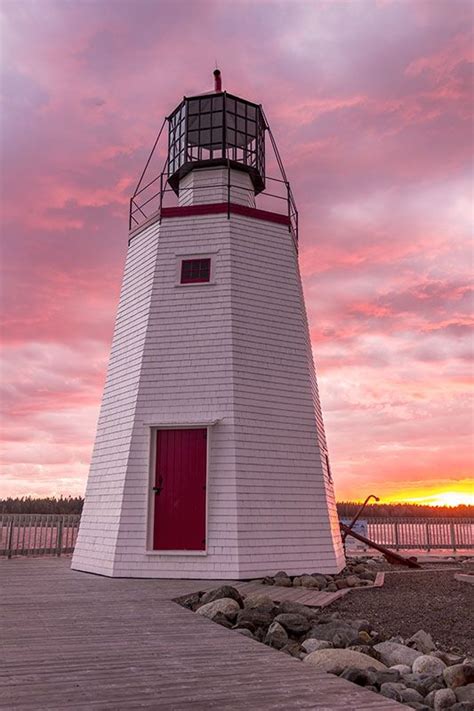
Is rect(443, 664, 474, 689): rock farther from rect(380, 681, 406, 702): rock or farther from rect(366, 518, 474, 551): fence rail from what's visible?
rect(366, 518, 474, 551): fence rail

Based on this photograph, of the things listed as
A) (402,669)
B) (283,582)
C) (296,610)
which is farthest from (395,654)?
(283,582)

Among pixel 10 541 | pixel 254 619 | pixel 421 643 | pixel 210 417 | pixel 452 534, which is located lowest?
pixel 421 643

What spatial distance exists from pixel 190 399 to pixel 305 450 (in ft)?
7.84

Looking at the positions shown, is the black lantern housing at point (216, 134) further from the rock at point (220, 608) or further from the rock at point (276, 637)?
the rock at point (276, 637)

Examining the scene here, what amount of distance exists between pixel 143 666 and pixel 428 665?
2.48 meters

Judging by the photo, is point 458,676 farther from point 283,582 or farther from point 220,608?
point 283,582

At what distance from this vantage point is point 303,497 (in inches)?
467

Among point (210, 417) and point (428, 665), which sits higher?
point (210, 417)

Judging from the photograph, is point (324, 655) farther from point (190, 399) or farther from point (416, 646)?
point (190, 399)

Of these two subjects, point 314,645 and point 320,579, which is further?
point 320,579

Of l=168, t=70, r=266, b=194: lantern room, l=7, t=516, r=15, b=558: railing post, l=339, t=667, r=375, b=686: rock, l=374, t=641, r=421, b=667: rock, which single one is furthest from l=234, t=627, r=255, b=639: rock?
l=7, t=516, r=15, b=558: railing post

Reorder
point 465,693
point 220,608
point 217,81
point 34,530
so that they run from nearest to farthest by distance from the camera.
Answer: point 465,693
point 220,608
point 217,81
point 34,530

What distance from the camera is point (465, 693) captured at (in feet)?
15.6

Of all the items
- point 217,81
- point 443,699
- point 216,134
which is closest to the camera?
point 443,699
